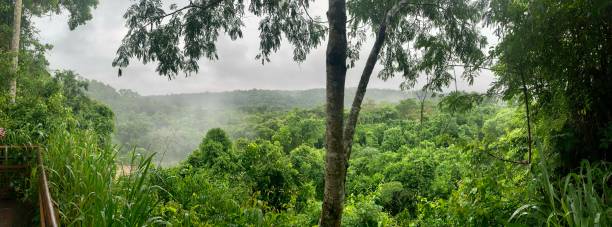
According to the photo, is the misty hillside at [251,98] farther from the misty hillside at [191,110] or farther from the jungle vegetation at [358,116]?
the jungle vegetation at [358,116]

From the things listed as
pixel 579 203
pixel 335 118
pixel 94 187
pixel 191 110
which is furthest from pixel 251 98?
pixel 579 203

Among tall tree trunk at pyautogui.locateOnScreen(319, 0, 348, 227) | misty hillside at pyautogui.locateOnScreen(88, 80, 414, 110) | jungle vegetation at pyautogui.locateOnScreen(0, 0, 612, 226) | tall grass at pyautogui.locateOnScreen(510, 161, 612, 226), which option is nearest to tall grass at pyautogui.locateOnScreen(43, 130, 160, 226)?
jungle vegetation at pyautogui.locateOnScreen(0, 0, 612, 226)

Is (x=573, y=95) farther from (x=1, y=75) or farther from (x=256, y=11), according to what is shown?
(x=1, y=75)

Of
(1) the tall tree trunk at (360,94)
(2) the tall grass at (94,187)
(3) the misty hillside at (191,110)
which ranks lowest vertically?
(3) the misty hillside at (191,110)

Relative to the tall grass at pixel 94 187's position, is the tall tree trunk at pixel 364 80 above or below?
above

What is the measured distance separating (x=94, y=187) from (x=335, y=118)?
2.93 m

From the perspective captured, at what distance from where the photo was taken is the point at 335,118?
5.27 m

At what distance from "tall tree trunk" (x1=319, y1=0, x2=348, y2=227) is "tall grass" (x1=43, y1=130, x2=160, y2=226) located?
230 cm

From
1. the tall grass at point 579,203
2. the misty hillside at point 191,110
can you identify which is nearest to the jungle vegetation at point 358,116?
the tall grass at point 579,203

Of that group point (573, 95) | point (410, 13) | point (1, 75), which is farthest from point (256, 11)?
point (1, 75)

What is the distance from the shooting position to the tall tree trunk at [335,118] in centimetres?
512

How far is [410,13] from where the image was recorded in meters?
7.29

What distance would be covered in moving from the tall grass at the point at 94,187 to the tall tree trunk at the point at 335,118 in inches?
90.7

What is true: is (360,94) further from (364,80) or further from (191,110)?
(191,110)
